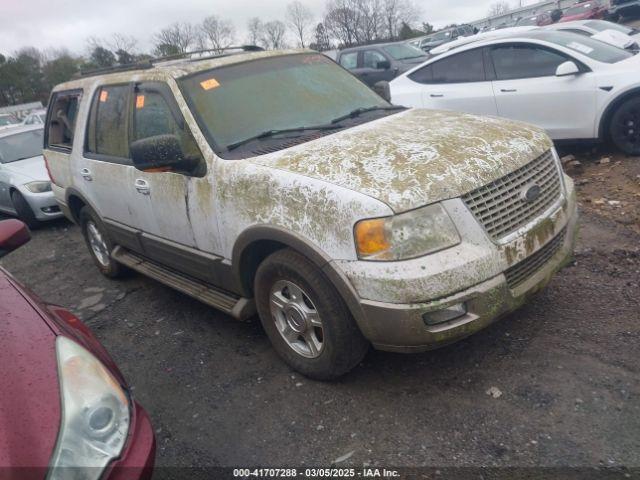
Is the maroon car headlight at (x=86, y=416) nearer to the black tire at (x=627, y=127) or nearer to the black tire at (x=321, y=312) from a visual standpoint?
the black tire at (x=321, y=312)

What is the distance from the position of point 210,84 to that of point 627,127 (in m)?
4.78

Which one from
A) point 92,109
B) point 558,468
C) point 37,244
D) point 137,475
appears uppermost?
point 92,109

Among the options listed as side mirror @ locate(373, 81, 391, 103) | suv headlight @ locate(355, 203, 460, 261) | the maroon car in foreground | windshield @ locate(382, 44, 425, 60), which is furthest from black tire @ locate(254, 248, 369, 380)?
windshield @ locate(382, 44, 425, 60)

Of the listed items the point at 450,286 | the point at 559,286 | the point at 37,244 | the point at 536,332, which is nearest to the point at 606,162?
the point at 559,286

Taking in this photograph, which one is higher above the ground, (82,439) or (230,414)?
(82,439)

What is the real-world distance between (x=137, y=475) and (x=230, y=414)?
1.24m

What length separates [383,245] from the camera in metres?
2.48

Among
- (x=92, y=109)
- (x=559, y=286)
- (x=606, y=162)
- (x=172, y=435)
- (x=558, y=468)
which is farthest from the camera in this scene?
(x=606, y=162)

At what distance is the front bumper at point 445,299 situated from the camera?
2.46 meters

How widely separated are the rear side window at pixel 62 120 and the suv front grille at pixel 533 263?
4.06m

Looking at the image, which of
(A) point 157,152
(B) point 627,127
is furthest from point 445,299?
(B) point 627,127

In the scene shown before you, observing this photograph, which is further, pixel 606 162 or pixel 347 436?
pixel 606 162

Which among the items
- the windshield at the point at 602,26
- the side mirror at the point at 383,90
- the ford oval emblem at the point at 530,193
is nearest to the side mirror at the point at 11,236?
the ford oval emblem at the point at 530,193

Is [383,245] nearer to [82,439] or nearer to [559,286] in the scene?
[82,439]
